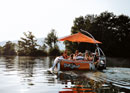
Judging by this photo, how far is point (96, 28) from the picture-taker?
65.1m

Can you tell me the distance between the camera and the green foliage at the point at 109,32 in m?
62.9

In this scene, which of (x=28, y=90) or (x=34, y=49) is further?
(x=34, y=49)

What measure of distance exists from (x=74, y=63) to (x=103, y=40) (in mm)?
41569

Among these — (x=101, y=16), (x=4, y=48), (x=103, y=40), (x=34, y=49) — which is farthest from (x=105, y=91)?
(x=4, y=48)

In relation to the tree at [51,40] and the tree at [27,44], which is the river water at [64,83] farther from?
the tree at [27,44]

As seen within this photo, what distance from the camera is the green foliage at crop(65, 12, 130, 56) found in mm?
62906

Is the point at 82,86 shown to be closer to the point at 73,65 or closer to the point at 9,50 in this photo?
the point at 73,65

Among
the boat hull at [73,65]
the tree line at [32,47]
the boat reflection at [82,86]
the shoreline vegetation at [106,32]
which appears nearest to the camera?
the boat reflection at [82,86]

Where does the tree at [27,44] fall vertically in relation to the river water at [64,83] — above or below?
above

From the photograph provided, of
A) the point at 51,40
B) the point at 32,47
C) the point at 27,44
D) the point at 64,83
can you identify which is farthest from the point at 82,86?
the point at 27,44

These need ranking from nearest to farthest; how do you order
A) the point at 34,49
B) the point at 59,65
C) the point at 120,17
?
the point at 59,65 < the point at 120,17 < the point at 34,49

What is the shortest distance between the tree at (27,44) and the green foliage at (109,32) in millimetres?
20653

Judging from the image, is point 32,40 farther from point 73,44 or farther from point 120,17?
point 120,17

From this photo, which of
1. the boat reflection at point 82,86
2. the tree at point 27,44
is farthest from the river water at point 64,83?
the tree at point 27,44
